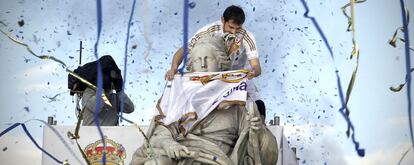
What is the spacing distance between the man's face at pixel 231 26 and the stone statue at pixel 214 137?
12cm

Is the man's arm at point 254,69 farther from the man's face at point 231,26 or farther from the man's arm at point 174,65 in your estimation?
the man's arm at point 174,65

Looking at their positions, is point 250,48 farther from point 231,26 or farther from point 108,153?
point 108,153

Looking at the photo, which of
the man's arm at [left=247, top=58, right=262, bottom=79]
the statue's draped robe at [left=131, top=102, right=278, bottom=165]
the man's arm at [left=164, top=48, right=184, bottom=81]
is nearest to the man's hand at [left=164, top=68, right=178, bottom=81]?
the man's arm at [left=164, top=48, right=184, bottom=81]

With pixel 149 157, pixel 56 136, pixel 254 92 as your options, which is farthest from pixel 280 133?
pixel 56 136

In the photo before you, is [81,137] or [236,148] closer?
[236,148]

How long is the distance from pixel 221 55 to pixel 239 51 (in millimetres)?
299

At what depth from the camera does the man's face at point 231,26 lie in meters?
10.3

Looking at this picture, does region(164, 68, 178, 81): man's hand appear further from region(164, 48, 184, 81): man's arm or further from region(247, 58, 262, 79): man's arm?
region(247, 58, 262, 79): man's arm

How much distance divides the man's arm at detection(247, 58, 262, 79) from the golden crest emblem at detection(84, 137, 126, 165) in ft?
8.00

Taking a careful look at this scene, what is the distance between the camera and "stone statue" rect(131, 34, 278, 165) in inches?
384

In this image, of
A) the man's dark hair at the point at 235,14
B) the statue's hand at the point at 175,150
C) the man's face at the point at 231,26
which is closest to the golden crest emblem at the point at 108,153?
the statue's hand at the point at 175,150

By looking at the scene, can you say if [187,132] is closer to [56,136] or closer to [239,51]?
[239,51]

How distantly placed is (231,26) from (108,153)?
8.66ft

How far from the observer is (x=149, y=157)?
997 cm
